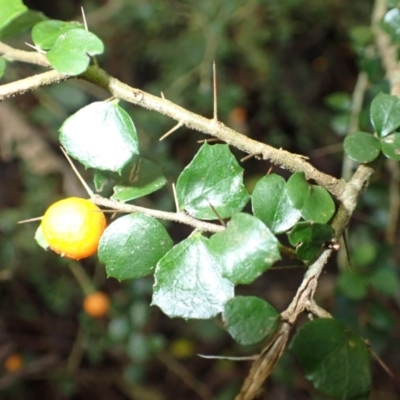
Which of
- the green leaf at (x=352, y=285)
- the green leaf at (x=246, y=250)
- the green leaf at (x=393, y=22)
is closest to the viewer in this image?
the green leaf at (x=246, y=250)

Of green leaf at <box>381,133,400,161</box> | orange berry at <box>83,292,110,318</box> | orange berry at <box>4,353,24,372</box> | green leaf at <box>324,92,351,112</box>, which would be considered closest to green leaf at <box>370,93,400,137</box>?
green leaf at <box>381,133,400,161</box>

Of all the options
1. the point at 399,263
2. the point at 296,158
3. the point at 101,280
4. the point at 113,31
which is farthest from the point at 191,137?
the point at 296,158

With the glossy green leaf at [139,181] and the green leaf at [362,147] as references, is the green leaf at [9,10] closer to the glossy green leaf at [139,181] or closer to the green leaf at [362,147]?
the glossy green leaf at [139,181]

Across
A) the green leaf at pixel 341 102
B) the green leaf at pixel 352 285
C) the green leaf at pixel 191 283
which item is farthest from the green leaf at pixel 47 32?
the green leaf at pixel 352 285

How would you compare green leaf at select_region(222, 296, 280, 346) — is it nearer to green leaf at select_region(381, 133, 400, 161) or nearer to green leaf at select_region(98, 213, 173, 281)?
green leaf at select_region(98, 213, 173, 281)

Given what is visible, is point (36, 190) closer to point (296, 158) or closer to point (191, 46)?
point (191, 46)
